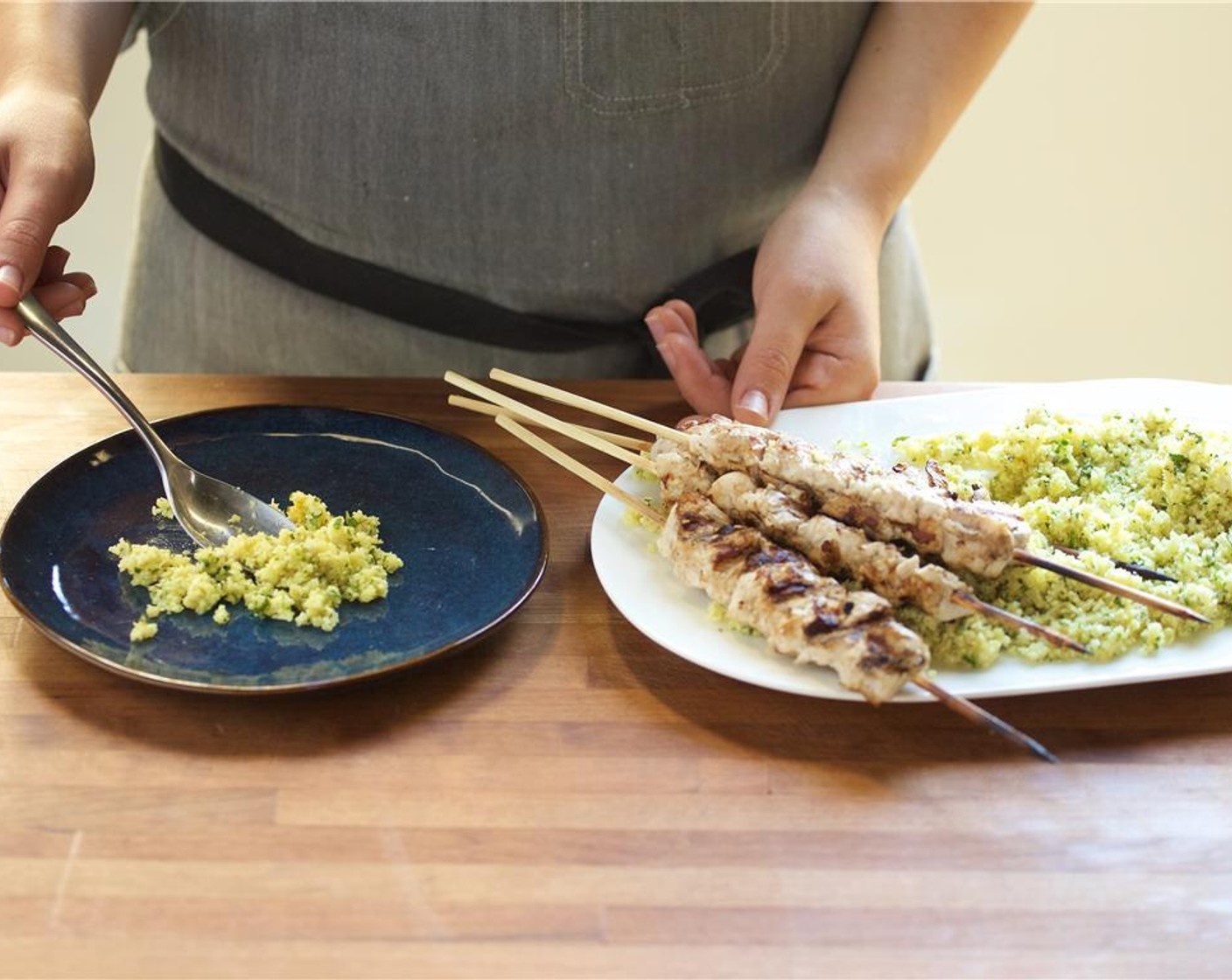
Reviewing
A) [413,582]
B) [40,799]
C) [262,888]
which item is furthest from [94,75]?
[262,888]

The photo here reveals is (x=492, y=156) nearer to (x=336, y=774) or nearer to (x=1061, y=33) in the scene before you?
(x=336, y=774)

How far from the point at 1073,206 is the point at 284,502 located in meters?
3.03

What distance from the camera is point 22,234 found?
1442mm

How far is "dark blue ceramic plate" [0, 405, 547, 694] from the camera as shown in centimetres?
117

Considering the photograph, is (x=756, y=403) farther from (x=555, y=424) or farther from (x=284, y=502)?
(x=284, y=502)

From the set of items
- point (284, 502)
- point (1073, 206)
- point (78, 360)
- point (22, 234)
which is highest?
point (22, 234)

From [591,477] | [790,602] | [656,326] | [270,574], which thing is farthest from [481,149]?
[790,602]

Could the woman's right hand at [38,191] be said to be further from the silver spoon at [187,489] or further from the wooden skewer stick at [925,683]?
the wooden skewer stick at [925,683]

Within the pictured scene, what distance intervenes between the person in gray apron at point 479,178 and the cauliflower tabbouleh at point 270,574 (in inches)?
22.9

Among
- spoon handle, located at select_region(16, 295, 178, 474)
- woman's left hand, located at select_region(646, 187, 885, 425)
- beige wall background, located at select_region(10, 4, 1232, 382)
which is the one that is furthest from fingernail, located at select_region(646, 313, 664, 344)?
beige wall background, located at select_region(10, 4, 1232, 382)

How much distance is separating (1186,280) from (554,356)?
263 cm

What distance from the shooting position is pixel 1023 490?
4.79 ft

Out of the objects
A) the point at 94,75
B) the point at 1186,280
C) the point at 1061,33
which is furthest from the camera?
the point at 1186,280

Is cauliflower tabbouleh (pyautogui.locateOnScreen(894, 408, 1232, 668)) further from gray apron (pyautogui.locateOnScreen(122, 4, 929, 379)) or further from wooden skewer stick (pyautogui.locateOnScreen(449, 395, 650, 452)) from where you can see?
gray apron (pyautogui.locateOnScreen(122, 4, 929, 379))
